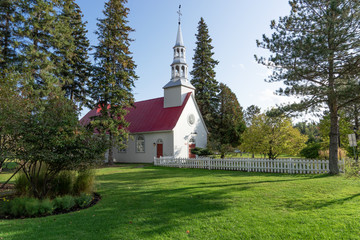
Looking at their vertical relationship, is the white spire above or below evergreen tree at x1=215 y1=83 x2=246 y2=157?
above

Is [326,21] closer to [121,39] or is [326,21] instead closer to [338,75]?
[338,75]

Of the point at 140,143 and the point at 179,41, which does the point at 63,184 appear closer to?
the point at 140,143

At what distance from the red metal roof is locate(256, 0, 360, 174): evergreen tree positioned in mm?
13174

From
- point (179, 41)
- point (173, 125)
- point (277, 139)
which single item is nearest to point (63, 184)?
point (173, 125)

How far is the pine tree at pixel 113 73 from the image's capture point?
21.5m

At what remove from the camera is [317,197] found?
736 cm

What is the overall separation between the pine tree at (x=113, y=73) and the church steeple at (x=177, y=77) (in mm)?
4615

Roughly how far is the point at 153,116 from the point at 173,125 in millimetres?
4191

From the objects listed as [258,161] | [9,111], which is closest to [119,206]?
[9,111]

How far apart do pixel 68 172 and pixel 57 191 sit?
0.72 metres

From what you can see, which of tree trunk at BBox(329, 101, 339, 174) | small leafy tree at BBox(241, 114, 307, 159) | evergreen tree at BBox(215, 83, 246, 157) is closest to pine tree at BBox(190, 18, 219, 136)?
evergreen tree at BBox(215, 83, 246, 157)

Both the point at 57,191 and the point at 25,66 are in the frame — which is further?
the point at 25,66

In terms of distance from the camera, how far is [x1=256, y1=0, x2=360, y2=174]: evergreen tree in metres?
10.5

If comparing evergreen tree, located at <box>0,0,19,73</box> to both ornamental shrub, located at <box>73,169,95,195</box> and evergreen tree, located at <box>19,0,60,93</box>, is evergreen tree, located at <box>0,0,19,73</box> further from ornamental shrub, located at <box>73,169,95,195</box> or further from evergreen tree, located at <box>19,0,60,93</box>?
ornamental shrub, located at <box>73,169,95,195</box>
